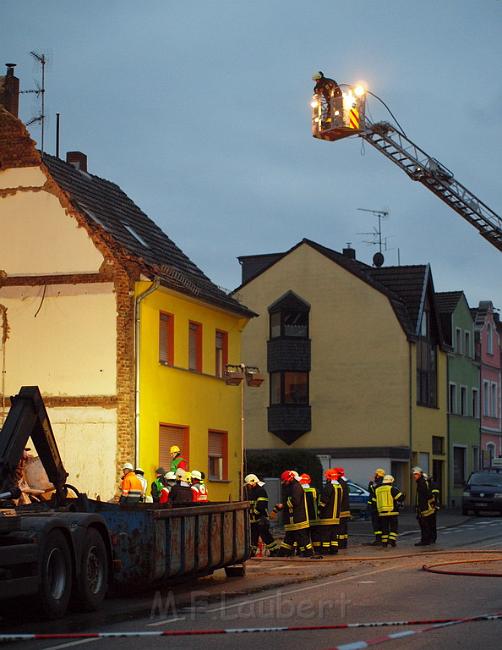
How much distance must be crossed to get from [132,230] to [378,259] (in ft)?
114

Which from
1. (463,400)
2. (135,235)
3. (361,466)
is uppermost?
(135,235)

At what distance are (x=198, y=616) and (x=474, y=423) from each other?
5158cm

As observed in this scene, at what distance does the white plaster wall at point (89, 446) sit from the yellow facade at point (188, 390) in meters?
0.74

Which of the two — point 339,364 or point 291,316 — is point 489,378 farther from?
point 291,316

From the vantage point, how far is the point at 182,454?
31172 millimetres

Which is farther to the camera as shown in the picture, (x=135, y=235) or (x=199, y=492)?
(x=135, y=235)

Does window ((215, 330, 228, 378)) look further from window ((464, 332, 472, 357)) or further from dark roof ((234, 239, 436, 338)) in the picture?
window ((464, 332, 472, 357))

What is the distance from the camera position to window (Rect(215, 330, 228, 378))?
112 ft

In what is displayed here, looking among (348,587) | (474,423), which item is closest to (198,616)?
(348,587)

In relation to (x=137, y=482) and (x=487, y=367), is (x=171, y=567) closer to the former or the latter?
(x=137, y=482)

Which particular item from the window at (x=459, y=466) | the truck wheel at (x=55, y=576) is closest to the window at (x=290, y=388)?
the window at (x=459, y=466)

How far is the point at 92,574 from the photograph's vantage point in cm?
1411

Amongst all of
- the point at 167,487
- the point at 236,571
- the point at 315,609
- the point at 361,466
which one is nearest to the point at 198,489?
the point at 167,487

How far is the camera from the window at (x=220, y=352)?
34031mm
